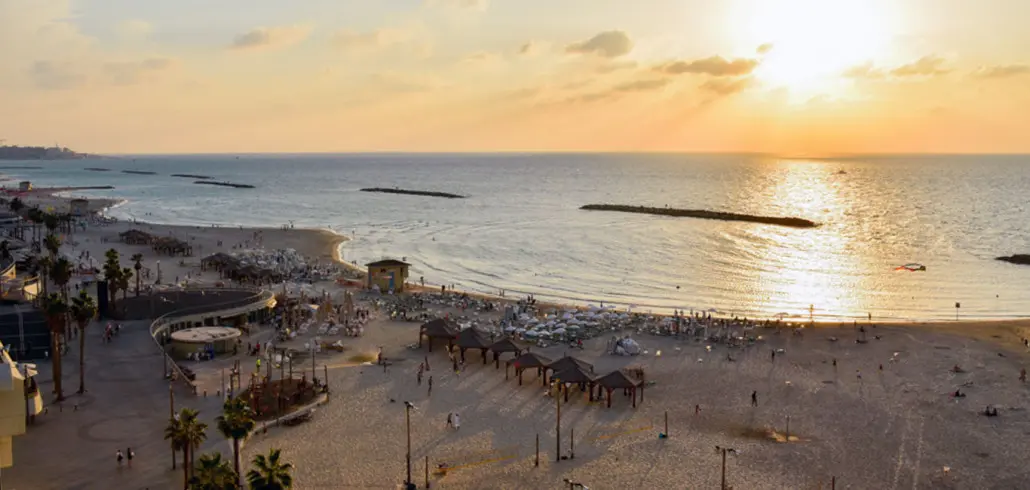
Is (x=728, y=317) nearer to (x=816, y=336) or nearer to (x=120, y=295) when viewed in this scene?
(x=816, y=336)

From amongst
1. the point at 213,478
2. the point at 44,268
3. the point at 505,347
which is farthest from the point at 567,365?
the point at 44,268

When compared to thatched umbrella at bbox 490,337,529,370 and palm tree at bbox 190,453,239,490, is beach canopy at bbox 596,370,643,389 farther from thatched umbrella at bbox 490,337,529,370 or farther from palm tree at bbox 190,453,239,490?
palm tree at bbox 190,453,239,490

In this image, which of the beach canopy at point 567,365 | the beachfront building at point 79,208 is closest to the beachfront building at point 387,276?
the beach canopy at point 567,365

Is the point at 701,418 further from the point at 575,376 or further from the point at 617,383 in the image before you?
the point at 575,376

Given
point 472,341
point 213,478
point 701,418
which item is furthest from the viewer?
point 472,341

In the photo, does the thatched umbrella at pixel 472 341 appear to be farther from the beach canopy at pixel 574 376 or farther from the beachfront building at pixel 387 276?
the beachfront building at pixel 387 276

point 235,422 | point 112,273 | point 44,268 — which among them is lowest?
point 235,422
